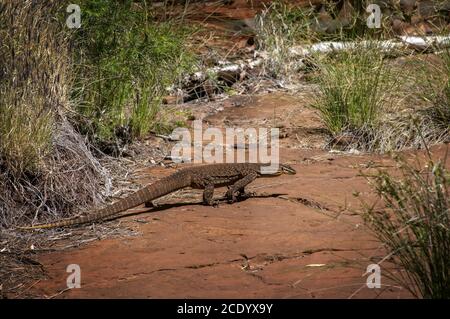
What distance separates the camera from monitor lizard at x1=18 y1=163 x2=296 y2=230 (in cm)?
648

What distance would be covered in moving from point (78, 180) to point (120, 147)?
1716mm

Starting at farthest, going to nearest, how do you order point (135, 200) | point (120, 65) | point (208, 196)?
point (120, 65) → point (208, 196) → point (135, 200)

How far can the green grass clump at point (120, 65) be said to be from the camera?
27.3 feet

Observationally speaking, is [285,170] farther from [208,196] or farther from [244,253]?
[244,253]

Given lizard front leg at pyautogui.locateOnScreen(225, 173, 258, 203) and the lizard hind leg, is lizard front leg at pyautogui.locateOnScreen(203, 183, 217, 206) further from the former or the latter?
lizard front leg at pyautogui.locateOnScreen(225, 173, 258, 203)

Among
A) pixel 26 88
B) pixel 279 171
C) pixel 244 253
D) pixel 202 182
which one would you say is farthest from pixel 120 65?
pixel 244 253

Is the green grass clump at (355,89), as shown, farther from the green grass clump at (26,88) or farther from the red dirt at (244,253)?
the green grass clump at (26,88)

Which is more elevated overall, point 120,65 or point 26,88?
point 120,65

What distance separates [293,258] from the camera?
525 cm

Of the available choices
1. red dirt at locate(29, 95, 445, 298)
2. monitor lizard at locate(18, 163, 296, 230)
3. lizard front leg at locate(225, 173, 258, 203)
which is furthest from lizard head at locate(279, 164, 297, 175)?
lizard front leg at locate(225, 173, 258, 203)

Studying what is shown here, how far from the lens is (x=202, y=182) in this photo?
6.89m

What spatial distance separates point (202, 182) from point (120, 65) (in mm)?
2282
